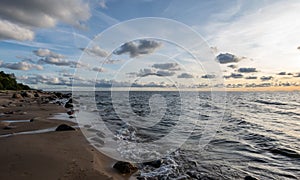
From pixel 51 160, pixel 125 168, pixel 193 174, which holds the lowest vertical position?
pixel 193 174

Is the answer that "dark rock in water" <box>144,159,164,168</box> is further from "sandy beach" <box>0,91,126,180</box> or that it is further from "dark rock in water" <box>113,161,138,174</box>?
"sandy beach" <box>0,91,126,180</box>

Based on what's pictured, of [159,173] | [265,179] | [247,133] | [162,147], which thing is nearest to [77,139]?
[162,147]

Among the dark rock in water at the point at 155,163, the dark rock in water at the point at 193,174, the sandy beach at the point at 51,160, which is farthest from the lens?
the dark rock in water at the point at 155,163

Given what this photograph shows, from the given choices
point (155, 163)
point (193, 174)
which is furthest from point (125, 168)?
point (193, 174)

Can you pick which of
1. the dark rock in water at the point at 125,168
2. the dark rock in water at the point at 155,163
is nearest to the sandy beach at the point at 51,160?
the dark rock in water at the point at 125,168

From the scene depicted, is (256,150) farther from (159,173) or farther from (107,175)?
(107,175)

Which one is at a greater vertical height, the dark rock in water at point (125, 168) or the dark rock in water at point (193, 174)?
the dark rock in water at point (125, 168)

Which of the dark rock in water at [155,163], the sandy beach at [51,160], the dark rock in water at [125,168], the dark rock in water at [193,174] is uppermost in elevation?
the sandy beach at [51,160]

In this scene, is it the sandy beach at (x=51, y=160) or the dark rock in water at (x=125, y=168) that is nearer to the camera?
the sandy beach at (x=51, y=160)

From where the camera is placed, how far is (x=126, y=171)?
629cm

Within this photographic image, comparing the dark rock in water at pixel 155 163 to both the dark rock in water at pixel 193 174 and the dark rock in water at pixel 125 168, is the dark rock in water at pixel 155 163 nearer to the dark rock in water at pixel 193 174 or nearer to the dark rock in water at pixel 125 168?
the dark rock in water at pixel 125 168

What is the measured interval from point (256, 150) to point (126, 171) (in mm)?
6831

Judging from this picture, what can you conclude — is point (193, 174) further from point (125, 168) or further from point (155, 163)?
point (125, 168)

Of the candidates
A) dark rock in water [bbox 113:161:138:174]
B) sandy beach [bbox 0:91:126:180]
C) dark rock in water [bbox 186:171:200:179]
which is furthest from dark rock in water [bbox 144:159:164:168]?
sandy beach [bbox 0:91:126:180]
